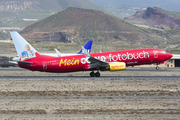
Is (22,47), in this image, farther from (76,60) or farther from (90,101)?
(90,101)

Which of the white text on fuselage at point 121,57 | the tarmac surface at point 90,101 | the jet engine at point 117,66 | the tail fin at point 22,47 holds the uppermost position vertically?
the tail fin at point 22,47

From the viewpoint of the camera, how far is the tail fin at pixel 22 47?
4072cm

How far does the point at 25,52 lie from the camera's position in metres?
41.6

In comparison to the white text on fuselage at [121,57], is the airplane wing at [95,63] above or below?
below

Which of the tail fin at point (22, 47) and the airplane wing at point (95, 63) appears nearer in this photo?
the tail fin at point (22, 47)

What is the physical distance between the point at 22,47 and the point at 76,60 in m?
8.63

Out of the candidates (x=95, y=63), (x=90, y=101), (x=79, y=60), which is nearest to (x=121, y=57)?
(x=95, y=63)

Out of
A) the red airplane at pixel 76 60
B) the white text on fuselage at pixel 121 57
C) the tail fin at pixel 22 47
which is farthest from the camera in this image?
the white text on fuselage at pixel 121 57

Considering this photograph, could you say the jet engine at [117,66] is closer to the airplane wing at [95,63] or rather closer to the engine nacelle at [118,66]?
the engine nacelle at [118,66]

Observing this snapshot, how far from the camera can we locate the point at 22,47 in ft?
135

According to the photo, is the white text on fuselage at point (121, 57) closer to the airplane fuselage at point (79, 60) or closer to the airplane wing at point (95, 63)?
the airplane fuselage at point (79, 60)

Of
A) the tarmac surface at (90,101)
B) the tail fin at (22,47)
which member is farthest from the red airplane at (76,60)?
the tarmac surface at (90,101)

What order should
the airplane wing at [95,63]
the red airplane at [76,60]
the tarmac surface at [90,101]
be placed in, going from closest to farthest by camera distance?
the tarmac surface at [90,101] < the red airplane at [76,60] < the airplane wing at [95,63]

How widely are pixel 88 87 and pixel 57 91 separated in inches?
174
